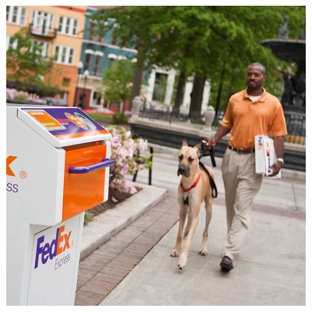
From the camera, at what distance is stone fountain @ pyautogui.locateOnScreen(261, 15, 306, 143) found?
21527mm

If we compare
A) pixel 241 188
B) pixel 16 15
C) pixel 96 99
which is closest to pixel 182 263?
pixel 241 188

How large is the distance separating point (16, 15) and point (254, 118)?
219ft

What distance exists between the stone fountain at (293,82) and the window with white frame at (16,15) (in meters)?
51.4

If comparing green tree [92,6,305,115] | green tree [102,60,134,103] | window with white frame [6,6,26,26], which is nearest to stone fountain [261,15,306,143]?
green tree [92,6,305,115]

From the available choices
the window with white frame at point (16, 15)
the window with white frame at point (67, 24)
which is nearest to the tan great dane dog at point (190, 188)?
the window with white frame at point (16, 15)

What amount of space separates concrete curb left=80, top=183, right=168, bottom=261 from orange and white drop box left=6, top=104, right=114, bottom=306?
Result: 2.40m

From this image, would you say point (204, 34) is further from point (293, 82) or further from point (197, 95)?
point (197, 95)

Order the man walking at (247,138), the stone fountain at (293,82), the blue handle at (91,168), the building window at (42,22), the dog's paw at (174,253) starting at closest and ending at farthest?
the blue handle at (91,168) < the man walking at (247,138) < the dog's paw at (174,253) < the stone fountain at (293,82) < the building window at (42,22)

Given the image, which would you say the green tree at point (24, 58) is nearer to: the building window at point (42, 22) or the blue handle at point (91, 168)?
the building window at point (42, 22)

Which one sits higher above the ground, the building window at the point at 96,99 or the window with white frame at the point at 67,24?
the window with white frame at the point at 67,24

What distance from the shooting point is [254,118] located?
689 cm

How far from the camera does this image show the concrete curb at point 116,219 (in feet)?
21.9

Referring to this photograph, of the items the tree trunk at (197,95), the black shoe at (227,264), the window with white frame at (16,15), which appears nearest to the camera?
the black shoe at (227,264)

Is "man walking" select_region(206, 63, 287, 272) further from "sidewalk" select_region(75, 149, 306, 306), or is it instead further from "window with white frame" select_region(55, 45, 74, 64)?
"window with white frame" select_region(55, 45, 74, 64)
